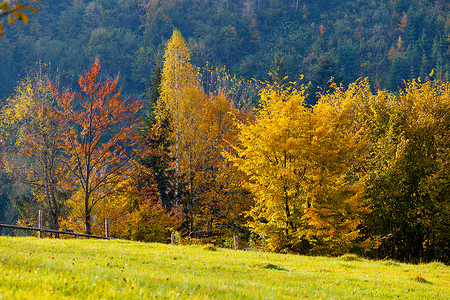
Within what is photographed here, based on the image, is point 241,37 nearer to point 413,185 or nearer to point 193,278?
point 413,185

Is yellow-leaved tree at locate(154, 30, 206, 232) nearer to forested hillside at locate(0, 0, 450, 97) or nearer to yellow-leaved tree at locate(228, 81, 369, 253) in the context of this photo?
yellow-leaved tree at locate(228, 81, 369, 253)

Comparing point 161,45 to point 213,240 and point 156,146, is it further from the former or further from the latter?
point 213,240

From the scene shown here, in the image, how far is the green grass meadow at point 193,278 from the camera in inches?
241

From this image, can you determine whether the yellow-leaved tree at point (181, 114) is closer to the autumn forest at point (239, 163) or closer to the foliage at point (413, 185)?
the autumn forest at point (239, 163)

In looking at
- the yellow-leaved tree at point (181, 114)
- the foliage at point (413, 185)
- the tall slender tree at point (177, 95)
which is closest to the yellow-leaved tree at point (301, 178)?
the foliage at point (413, 185)

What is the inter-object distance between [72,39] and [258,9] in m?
54.3

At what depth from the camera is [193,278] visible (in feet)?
30.3

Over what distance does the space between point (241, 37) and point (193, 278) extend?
A: 10768 cm

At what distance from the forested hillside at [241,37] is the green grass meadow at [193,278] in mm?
79678

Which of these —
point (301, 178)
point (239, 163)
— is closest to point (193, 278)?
point (301, 178)

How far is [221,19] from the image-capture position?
4397 inches

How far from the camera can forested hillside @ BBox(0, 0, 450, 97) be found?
9800cm

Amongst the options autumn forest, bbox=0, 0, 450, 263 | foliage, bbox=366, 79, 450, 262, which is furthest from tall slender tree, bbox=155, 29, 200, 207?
foliage, bbox=366, 79, 450, 262

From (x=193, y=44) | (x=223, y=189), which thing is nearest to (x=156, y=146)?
(x=223, y=189)
